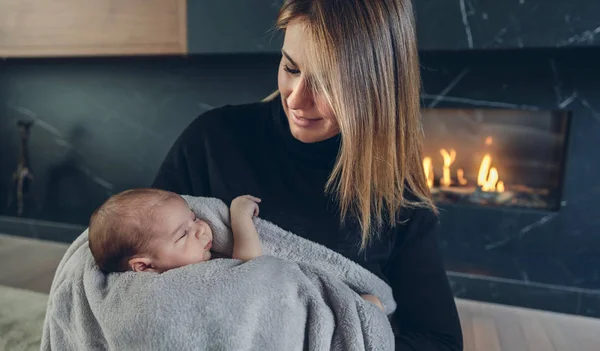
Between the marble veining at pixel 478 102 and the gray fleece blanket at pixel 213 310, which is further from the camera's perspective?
the marble veining at pixel 478 102

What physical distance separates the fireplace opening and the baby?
154 centimetres

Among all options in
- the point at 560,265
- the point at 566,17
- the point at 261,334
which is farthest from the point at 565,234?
the point at 261,334

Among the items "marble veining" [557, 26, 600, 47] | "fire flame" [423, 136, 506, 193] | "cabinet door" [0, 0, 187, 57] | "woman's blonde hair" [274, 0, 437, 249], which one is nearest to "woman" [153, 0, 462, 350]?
"woman's blonde hair" [274, 0, 437, 249]

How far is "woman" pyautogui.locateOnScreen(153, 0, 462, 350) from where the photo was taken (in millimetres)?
730

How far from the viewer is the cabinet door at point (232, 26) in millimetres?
1691

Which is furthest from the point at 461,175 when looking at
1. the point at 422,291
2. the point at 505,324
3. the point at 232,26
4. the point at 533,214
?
the point at 422,291

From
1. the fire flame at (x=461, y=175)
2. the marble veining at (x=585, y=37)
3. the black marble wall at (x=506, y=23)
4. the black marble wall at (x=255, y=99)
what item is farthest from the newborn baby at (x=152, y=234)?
the fire flame at (x=461, y=175)

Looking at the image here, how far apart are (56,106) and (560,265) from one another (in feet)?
8.79

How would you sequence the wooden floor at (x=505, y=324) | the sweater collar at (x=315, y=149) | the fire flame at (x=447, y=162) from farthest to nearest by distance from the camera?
the fire flame at (x=447, y=162) < the wooden floor at (x=505, y=324) < the sweater collar at (x=315, y=149)

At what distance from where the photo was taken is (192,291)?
63 cm

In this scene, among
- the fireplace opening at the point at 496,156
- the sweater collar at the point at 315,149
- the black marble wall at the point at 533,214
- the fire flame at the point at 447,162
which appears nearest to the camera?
the sweater collar at the point at 315,149

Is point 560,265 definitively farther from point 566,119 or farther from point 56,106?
point 56,106

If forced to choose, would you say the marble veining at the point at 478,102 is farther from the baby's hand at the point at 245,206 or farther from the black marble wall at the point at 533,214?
the baby's hand at the point at 245,206

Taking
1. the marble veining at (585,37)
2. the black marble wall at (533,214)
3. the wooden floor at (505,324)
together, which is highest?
the marble veining at (585,37)
